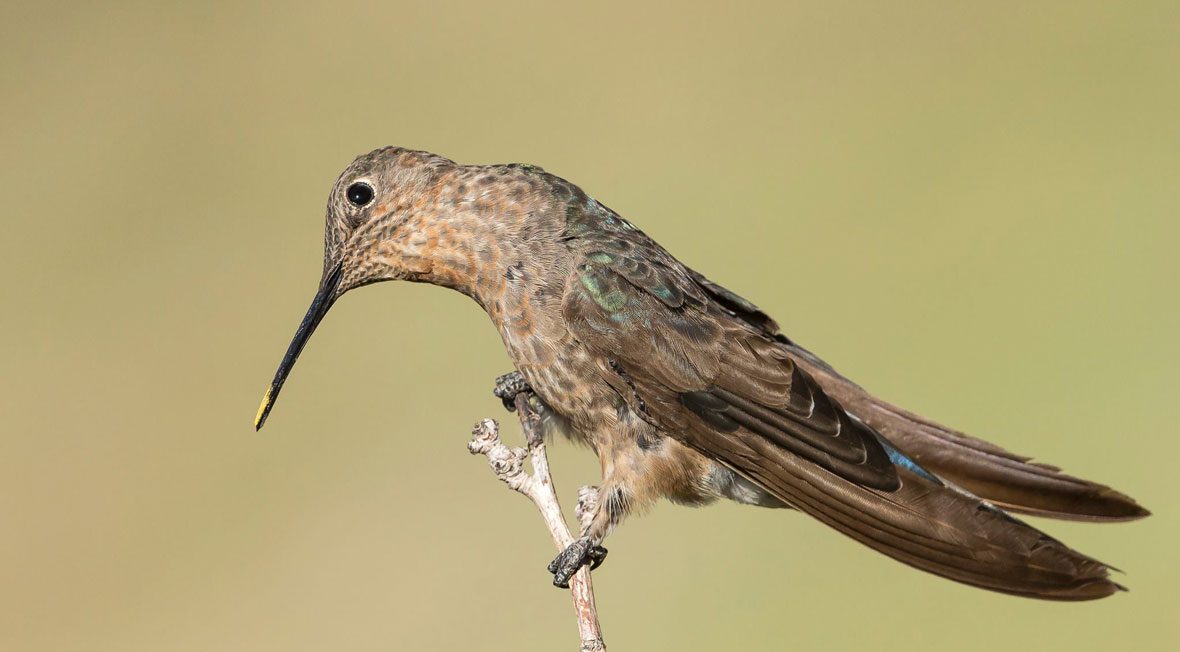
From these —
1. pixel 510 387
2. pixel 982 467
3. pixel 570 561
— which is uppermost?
pixel 510 387

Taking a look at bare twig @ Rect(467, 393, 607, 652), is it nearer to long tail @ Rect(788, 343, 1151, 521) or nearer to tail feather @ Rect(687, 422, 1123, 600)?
tail feather @ Rect(687, 422, 1123, 600)

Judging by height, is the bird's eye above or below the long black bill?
above

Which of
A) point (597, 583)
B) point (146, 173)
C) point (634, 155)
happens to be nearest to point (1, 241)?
point (146, 173)

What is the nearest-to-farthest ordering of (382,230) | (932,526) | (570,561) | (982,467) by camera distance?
(932,526) → (570,561) → (982,467) → (382,230)

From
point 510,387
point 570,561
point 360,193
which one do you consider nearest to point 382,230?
point 360,193

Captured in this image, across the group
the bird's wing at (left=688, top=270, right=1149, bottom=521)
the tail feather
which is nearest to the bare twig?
the tail feather

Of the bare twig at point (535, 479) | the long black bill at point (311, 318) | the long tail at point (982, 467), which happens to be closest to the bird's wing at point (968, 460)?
the long tail at point (982, 467)

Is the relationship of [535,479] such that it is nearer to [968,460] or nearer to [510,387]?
[510,387]

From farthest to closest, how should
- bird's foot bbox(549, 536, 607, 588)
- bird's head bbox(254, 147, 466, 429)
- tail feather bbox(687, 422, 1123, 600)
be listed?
1. bird's head bbox(254, 147, 466, 429)
2. bird's foot bbox(549, 536, 607, 588)
3. tail feather bbox(687, 422, 1123, 600)
